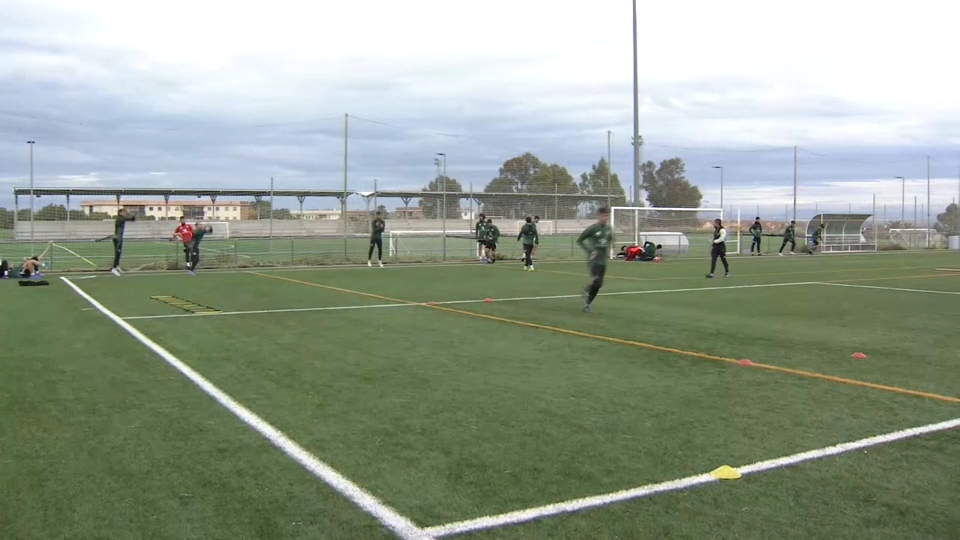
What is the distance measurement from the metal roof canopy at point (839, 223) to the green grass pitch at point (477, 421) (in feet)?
98.0

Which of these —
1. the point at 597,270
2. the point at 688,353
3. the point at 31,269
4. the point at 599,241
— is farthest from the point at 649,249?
the point at 688,353

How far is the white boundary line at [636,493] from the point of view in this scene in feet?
12.2

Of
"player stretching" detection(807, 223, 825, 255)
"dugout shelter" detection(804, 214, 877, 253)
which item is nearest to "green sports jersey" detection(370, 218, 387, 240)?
"player stretching" detection(807, 223, 825, 255)

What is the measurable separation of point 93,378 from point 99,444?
239 cm

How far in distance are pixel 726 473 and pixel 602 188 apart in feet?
105

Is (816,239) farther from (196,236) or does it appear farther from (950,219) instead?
(196,236)

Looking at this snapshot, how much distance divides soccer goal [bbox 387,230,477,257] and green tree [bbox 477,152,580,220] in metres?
1.91

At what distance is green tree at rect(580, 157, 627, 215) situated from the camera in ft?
115

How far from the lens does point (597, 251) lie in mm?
12781

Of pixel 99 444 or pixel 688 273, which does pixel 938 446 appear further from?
pixel 688 273

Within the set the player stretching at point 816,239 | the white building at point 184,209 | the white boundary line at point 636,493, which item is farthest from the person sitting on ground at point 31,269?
the player stretching at point 816,239

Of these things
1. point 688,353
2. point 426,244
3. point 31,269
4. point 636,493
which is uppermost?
point 426,244

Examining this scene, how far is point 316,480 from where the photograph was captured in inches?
171

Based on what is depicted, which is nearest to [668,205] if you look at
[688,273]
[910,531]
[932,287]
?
[688,273]
